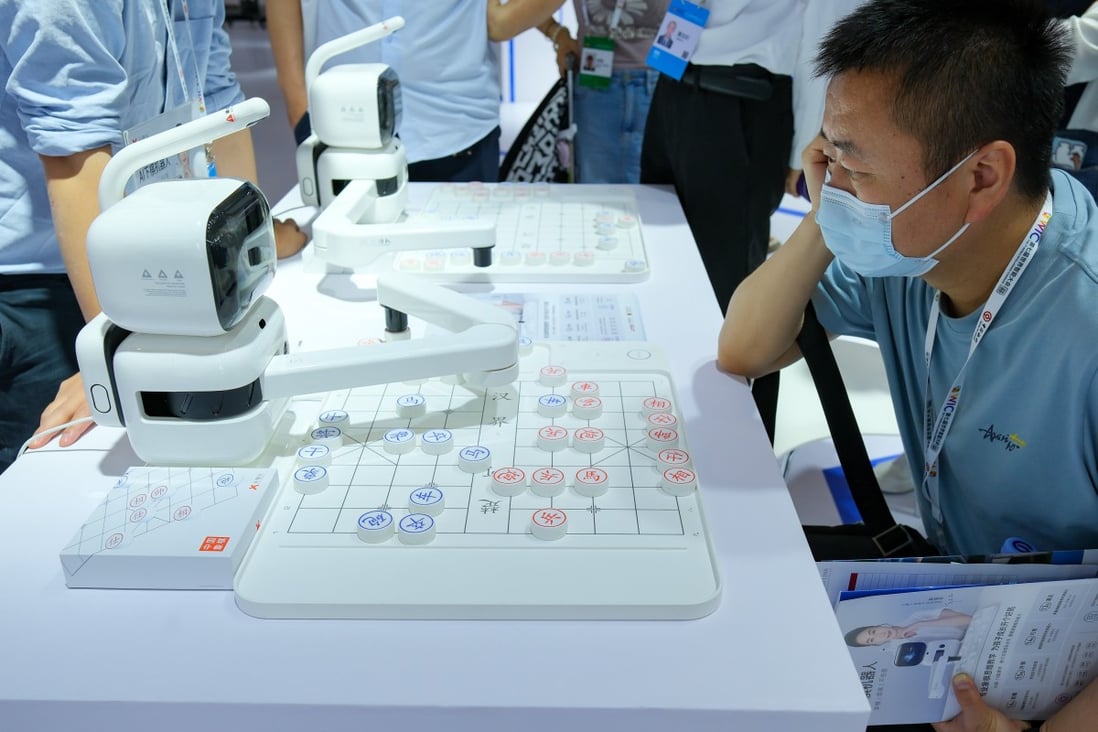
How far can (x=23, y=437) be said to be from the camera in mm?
1374

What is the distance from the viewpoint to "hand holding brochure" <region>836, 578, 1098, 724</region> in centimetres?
83

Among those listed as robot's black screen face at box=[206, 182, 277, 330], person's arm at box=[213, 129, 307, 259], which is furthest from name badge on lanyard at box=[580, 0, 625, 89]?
robot's black screen face at box=[206, 182, 277, 330]

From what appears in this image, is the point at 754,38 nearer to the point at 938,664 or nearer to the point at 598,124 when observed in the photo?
the point at 598,124

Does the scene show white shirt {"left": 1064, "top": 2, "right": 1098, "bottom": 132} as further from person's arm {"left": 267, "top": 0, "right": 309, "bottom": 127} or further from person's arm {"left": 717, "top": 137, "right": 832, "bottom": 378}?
person's arm {"left": 267, "top": 0, "right": 309, "bottom": 127}

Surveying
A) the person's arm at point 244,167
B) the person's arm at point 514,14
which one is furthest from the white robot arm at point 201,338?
the person's arm at point 514,14

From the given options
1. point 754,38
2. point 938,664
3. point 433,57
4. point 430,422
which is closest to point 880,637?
point 938,664

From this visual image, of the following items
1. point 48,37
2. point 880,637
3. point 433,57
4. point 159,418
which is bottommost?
point 880,637

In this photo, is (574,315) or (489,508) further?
(574,315)

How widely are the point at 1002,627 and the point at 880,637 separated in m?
0.12

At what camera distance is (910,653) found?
0.85m

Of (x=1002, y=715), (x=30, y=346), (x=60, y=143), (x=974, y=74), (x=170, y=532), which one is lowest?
(x=1002, y=715)

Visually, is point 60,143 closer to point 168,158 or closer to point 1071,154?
point 168,158

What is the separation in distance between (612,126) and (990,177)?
1509 millimetres

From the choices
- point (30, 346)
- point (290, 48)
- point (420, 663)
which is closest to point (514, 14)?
point (290, 48)
